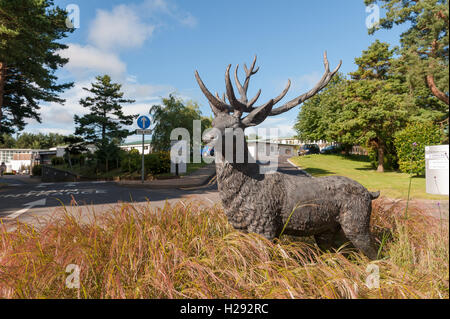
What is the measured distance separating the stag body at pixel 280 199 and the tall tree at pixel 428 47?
1.02 metres

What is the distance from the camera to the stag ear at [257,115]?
213 centimetres

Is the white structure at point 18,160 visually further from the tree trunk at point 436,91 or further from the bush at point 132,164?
the tree trunk at point 436,91

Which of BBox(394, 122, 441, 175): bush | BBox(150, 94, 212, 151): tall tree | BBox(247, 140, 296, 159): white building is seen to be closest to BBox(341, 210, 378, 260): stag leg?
BBox(394, 122, 441, 175): bush

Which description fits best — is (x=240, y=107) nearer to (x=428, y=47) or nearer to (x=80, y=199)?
(x=428, y=47)

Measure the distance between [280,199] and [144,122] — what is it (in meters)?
11.0

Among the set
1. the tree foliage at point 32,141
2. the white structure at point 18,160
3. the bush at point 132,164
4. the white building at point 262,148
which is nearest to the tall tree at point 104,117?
the bush at point 132,164

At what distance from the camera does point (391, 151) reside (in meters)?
3.70

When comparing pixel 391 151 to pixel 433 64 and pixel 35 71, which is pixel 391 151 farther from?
pixel 35 71

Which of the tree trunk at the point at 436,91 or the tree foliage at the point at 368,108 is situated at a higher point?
the tree foliage at the point at 368,108

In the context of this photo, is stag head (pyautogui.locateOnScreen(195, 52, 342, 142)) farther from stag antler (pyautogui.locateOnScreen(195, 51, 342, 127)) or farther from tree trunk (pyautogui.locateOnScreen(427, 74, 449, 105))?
tree trunk (pyautogui.locateOnScreen(427, 74, 449, 105))

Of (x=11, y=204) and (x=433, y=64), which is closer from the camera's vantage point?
(x=433, y=64)
